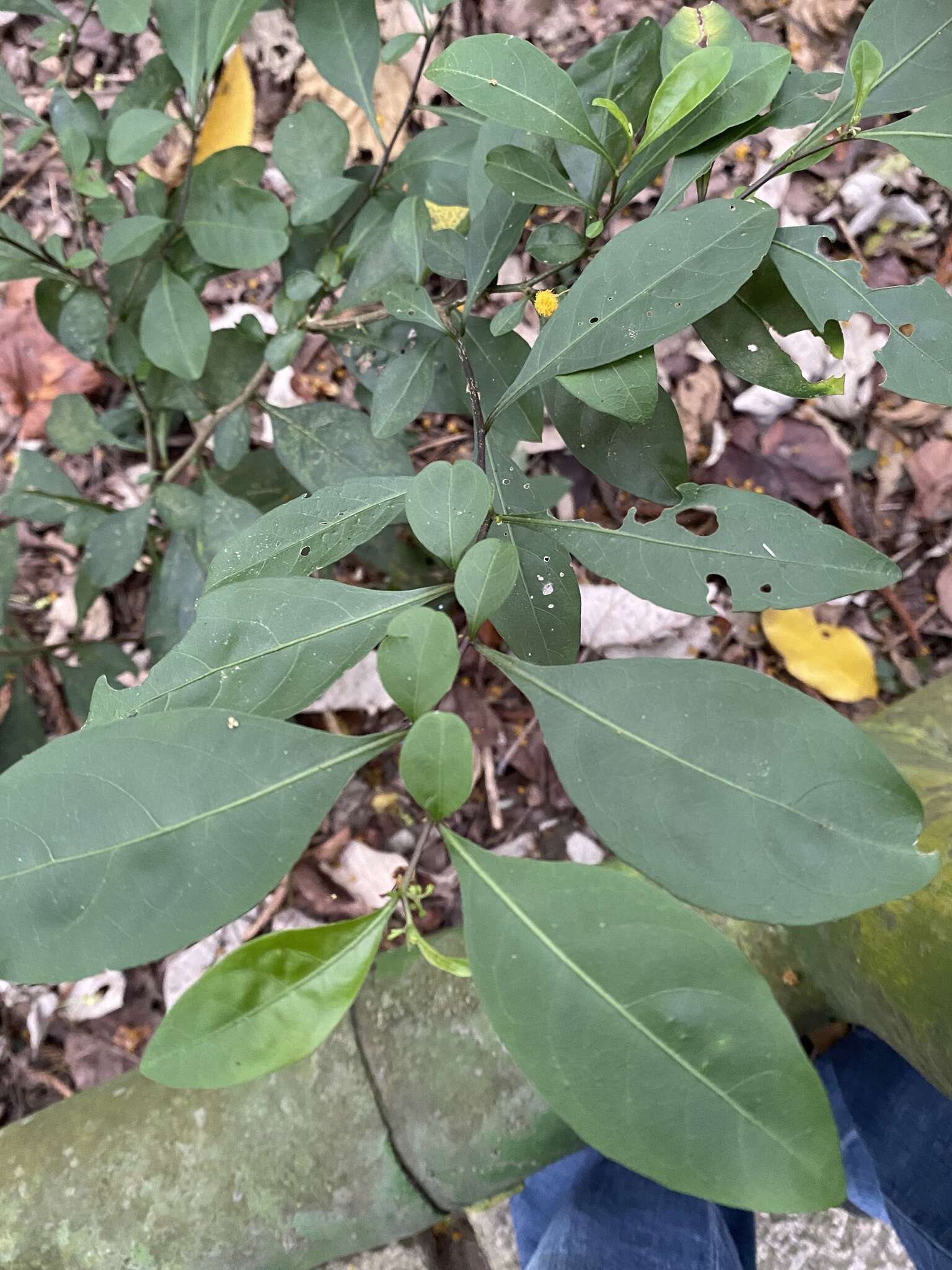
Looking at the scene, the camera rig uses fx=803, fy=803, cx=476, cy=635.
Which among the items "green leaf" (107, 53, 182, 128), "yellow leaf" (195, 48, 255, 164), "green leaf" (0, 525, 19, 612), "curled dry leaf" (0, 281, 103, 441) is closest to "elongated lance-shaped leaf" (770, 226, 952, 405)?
"green leaf" (107, 53, 182, 128)

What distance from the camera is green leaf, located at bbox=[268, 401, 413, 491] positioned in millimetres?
1158

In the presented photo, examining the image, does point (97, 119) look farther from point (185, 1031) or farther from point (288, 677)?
point (185, 1031)

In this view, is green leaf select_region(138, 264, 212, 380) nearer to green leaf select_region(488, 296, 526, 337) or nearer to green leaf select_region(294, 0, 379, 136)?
green leaf select_region(294, 0, 379, 136)

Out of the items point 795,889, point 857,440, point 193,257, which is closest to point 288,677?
point 795,889

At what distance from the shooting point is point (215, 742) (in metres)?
0.56

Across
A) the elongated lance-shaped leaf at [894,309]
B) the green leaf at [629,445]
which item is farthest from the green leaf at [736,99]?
the green leaf at [629,445]

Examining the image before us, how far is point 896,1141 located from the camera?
1.29 meters

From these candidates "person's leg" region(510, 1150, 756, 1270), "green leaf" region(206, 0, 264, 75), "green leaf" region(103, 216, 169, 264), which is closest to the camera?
"green leaf" region(206, 0, 264, 75)

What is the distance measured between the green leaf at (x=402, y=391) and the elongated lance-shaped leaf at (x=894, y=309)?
1.26 ft

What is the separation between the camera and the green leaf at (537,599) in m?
0.75

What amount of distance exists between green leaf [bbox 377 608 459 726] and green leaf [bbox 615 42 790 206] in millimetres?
448

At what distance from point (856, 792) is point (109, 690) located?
0.57 meters

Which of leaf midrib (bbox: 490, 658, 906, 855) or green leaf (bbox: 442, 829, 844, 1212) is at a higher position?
leaf midrib (bbox: 490, 658, 906, 855)

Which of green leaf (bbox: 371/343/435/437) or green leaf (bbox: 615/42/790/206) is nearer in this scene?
green leaf (bbox: 615/42/790/206)
